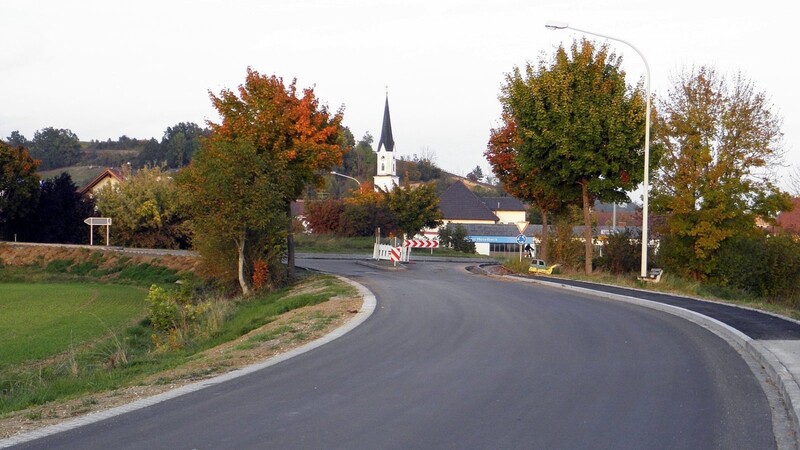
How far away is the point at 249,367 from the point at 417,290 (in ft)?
42.7

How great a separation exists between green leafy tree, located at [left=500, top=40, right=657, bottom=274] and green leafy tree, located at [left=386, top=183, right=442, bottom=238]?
34076 mm

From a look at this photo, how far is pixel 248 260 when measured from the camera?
3048 cm

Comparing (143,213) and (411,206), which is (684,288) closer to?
(143,213)

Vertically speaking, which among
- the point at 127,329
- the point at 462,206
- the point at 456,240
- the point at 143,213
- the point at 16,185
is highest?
the point at 462,206

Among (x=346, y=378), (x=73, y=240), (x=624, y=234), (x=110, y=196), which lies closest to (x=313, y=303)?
(x=346, y=378)

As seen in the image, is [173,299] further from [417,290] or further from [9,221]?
[9,221]

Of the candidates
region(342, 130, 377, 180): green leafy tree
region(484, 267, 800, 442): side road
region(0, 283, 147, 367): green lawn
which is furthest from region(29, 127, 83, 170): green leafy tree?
region(484, 267, 800, 442): side road

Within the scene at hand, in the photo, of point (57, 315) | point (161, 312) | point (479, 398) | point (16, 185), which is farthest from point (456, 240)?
point (479, 398)

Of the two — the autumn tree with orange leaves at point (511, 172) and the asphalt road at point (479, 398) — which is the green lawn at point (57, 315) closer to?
the asphalt road at point (479, 398)

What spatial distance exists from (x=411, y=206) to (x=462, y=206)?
120 ft

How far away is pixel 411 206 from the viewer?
65750 mm

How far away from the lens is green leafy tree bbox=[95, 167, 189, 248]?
55938 mm

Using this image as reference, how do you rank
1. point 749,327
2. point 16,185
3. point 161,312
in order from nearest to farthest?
point 749,327 → point 161,312 → point 16,185

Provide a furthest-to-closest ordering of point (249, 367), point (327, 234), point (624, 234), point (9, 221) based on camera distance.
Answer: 1. point (327, 234)
2. point (9, 221)
3. point (624, 234)
4. point (249, 367)
